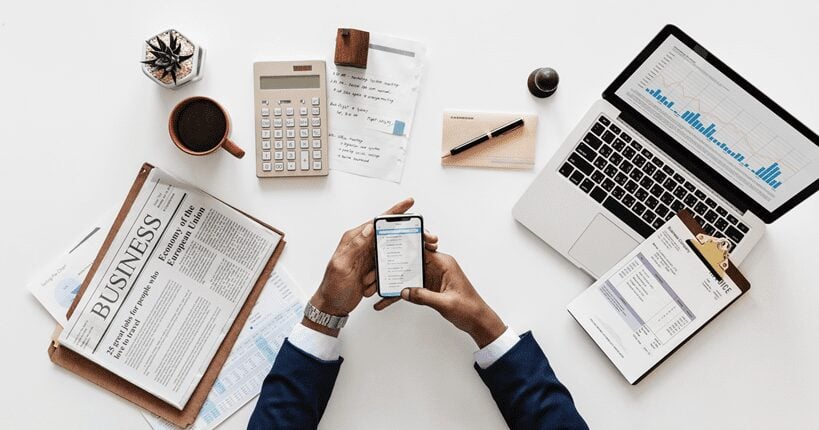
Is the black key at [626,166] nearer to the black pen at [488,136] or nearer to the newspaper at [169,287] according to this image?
the black pen at [488,136]

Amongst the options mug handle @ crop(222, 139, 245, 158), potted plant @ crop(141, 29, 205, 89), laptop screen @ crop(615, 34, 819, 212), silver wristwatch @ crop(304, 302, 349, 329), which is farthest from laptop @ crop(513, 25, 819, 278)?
potted plant @ crop(141, 29, 205, 89)

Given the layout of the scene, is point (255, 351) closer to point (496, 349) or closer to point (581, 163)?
point (496, 349)

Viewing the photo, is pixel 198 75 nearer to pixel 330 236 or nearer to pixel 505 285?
pixel 330 236

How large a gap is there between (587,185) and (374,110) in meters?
0.39

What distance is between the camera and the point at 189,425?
0.96m

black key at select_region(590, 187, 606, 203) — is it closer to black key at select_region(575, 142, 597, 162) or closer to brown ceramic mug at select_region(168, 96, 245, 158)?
black key at select_region(575, 142, 597, 162)

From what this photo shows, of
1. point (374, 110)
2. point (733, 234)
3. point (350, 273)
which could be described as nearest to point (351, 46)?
point (374, 110)

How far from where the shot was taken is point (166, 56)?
2.98ft

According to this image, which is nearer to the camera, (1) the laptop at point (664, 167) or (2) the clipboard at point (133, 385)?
(1) the laptop at point (664, 167)

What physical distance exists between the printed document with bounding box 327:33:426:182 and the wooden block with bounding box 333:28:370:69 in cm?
2

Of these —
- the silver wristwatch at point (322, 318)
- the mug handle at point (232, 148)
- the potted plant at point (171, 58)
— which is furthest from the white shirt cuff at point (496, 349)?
the potted plant at point (171, 58)

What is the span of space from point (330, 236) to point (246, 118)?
251 mm

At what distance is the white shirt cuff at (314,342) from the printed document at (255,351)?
51mm

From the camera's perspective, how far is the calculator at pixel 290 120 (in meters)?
0.95
